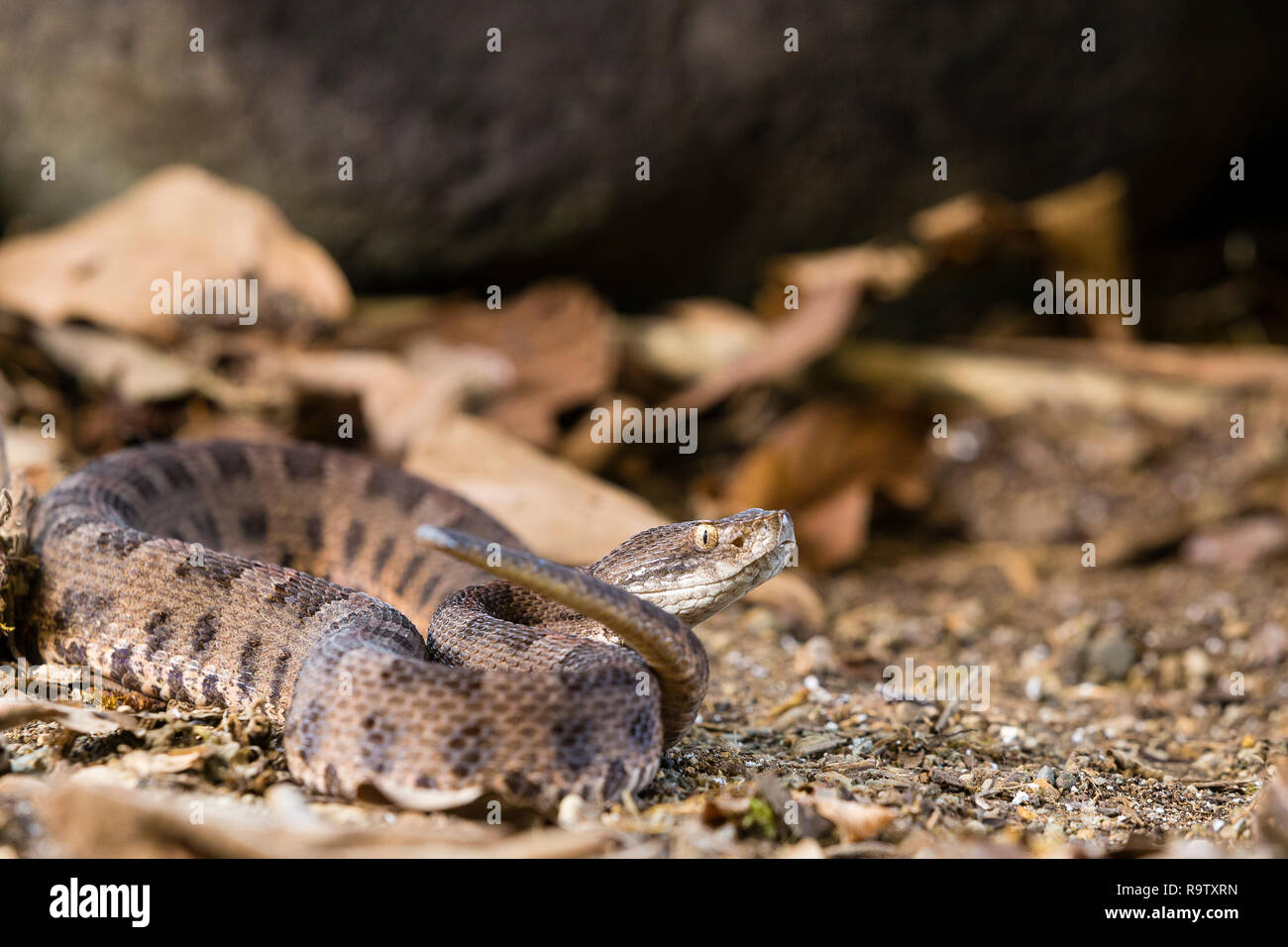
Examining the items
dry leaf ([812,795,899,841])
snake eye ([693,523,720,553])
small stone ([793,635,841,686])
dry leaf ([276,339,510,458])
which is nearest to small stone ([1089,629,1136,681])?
small stone ([793,635,841,686])

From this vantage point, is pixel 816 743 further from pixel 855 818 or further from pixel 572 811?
pixel 572 811

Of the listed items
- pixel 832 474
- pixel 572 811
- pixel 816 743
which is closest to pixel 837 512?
pixel 832 474

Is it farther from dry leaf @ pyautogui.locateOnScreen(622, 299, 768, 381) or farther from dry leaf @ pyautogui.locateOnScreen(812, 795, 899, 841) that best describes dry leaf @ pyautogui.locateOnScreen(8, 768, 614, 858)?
dry leaf @ pyautogui.locateOnScreen(622, 299, 768, 381)

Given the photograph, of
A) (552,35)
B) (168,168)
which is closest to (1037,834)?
(552,35)

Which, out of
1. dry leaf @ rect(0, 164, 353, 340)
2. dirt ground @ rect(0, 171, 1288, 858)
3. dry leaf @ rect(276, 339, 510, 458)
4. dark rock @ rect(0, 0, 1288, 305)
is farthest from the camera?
dark rock @ rect(0, 0, 1288, 305)

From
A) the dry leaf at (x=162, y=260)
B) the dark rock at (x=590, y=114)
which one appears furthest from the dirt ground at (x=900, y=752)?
the dry leaf at (x=162, y=260)
